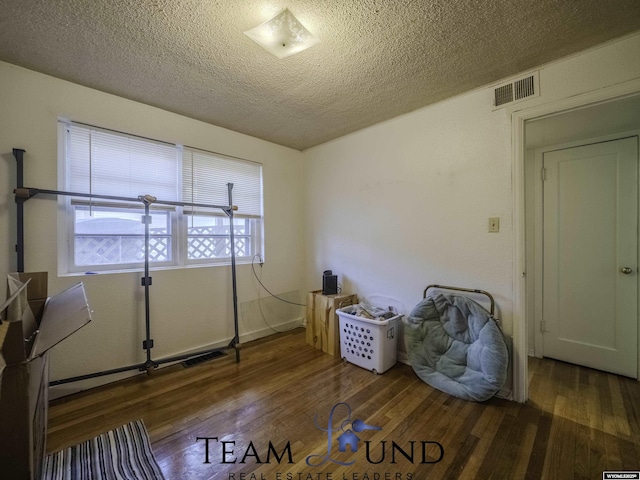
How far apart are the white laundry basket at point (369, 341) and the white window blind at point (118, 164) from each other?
211cm

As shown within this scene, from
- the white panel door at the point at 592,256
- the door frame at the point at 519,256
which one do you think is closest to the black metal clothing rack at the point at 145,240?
the door frame at the point at 519,256

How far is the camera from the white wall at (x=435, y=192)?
1.80 meters

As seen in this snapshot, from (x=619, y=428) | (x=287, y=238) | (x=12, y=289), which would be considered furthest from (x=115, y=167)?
(x=619, y=428)

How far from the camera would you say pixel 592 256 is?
2418 millimetres

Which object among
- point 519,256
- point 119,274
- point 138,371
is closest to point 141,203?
point 119,274

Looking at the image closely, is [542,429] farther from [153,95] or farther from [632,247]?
[153,95]

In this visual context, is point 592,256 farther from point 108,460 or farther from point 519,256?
point 108,460

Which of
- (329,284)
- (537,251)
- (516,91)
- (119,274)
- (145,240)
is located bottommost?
(329,284)

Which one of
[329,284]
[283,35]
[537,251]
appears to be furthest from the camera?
[329,284]

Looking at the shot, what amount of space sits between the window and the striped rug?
4.15ft

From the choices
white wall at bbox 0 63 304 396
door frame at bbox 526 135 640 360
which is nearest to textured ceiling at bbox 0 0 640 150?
white wall at bbox 0 63 304 396

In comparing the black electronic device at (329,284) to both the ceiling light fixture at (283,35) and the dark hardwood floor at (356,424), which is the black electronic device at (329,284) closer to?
the dark hardwood floor at (356,424)

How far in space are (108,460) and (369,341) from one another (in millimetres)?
1841

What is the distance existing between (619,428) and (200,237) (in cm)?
350
